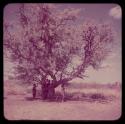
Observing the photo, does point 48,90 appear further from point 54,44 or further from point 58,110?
point 54,44

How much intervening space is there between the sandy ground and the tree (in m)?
0.15

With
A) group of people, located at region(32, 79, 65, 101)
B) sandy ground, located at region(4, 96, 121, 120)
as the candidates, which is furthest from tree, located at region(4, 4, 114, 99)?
sandy ground, located at region(4, 96, 121, 120)

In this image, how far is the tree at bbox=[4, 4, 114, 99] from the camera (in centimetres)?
186

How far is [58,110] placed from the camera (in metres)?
1.85

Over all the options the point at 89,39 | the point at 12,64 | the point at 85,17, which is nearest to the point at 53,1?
the point at 85,17

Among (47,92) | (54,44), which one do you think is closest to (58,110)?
(47,92)

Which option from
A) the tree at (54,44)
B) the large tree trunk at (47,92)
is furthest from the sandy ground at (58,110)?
the tree at (54,44)

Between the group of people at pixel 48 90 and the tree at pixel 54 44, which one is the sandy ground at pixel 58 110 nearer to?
the group of people at pixel 48 90

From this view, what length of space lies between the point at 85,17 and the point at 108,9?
0.54 feet

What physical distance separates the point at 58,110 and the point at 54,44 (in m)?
0.46

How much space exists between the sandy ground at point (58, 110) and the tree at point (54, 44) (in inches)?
6.0

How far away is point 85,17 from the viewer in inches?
73.3

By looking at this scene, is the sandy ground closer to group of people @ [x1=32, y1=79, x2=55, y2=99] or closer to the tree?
group of people @ [x1=32, y1=79, x2=55, y2=99]

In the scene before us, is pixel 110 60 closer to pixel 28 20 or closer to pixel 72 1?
pixel 72 1
